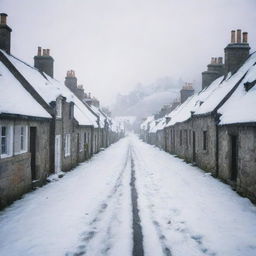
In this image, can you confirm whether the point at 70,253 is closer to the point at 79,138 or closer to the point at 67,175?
the point at 67,175

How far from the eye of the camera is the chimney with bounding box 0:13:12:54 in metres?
16.6

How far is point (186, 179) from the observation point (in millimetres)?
15703

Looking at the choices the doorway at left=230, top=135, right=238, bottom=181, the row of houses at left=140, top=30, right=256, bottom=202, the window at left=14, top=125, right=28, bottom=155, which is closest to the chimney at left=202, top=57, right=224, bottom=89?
the row of houses at left=140, top=30, right=256, bottom=202

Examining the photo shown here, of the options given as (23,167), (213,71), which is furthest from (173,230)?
(213,71)

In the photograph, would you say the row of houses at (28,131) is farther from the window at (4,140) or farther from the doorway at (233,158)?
the doorway at (233,158)

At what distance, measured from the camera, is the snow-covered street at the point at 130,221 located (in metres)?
6.69

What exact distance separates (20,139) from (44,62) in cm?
1349

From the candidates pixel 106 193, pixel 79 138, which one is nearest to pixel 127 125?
pixel 79 138

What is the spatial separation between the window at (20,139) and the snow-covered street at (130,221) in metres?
2.04

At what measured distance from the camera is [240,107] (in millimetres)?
13641

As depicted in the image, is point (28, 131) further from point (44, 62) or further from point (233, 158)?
point (44, 62)

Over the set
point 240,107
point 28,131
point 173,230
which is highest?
point 240,107

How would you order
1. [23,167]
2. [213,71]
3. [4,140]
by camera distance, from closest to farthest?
[4,140]
[23,167]
[213,71]

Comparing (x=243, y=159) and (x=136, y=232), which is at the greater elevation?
(x=243, y=159)
